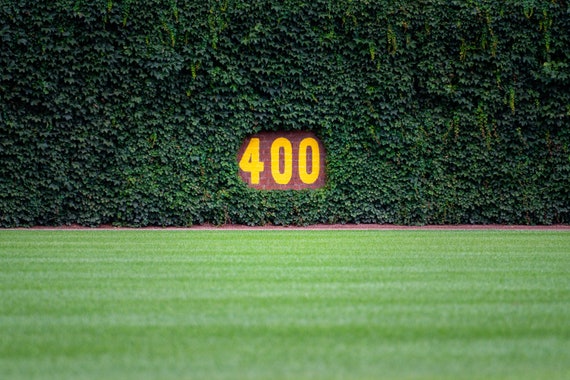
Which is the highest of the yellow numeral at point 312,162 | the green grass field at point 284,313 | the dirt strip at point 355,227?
the yellow numeral at point 312,162

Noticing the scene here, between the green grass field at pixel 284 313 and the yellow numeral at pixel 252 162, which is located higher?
the yellow numeral at pixel 252 162

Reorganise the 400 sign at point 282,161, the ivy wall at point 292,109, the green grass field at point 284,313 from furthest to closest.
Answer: the 400 sign at point 282,161
the ivy wall at point 292,109
the green grass field at point 284,313

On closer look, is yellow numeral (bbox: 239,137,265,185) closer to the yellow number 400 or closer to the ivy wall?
the yellow number 400

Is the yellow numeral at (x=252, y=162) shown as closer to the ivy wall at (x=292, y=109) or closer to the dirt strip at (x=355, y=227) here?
the ivy wall at (x=292, y=109)

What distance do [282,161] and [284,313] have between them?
32.8 feet

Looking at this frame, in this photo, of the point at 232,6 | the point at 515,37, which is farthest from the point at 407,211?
the point at 232,6

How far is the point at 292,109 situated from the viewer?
1488 centimetres

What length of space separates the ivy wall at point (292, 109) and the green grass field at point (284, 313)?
4.84 meters

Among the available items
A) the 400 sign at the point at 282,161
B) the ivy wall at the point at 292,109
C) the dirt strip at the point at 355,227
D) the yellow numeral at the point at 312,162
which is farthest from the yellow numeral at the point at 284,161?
the dirt strip at the point at 355,227

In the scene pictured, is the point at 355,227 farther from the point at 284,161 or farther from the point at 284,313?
the point at 284,313

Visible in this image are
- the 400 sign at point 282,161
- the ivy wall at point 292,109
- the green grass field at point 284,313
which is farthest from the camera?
the 400 sign at point 282,161

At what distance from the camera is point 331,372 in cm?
385

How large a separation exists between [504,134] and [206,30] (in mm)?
6023

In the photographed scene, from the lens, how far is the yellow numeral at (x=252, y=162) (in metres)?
15.2
